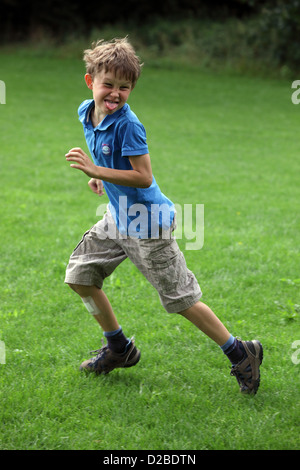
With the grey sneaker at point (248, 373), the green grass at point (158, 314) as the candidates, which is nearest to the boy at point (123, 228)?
the grey sneaker at point (248, 373)

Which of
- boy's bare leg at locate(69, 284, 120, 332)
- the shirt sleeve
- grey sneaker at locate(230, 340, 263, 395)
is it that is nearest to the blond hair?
the shirt sleeve

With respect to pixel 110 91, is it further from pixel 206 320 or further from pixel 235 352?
pixel 235 352

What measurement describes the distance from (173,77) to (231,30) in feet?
11.3

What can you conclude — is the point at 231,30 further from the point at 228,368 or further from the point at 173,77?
the point at 228,368

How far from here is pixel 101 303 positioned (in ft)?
11.5

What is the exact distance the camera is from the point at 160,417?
3.16 meters

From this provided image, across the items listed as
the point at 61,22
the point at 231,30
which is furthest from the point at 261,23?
the point at 61,22

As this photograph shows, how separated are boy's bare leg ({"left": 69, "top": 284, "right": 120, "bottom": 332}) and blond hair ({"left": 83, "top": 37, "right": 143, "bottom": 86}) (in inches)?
45.5

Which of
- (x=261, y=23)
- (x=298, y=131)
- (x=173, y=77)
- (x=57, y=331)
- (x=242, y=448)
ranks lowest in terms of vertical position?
(x=242, y=448)

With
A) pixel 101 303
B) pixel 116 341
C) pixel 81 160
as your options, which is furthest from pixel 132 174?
pixel 116 341

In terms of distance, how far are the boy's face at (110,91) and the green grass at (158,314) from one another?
1518mm

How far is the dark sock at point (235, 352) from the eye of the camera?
3.38 m

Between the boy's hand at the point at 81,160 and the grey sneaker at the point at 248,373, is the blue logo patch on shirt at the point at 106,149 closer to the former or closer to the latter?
the boy's hand at the point at 81,160

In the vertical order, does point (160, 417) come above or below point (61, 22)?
below
